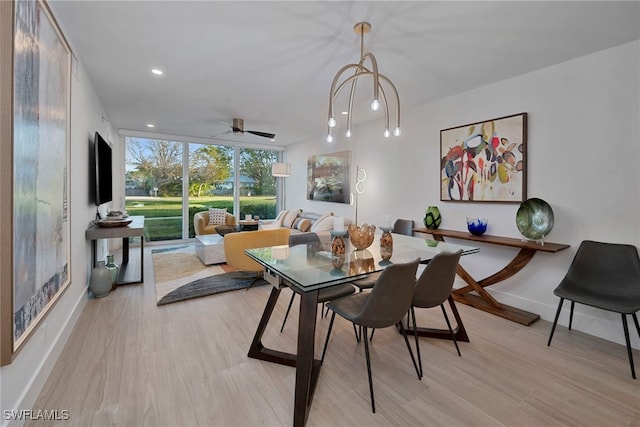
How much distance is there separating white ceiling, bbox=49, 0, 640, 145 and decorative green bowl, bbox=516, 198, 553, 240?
1375 mm

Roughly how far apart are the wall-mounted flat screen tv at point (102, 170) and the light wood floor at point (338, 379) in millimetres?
1470

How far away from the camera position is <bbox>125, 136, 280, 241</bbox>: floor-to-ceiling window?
6.23m

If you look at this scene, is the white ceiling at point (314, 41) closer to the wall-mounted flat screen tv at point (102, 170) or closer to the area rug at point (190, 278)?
the wall-mounted flat screen tv at point (102, 170)

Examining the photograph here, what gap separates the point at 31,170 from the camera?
5.17ft


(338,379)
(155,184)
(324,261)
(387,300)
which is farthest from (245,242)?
(155,184)

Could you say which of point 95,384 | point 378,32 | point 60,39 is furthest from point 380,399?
point 60,39

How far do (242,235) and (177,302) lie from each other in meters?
1.05

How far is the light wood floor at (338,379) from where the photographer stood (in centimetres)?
163

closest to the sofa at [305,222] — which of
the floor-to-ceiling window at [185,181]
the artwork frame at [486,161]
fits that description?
the floor-to-ceiling window at [185,181]

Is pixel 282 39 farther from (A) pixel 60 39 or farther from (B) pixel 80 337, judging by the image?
(B) pixel 80 337

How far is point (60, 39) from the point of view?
210 cm

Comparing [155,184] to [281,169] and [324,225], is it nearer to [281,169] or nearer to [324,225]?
[281,169]

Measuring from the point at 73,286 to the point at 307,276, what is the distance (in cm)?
243

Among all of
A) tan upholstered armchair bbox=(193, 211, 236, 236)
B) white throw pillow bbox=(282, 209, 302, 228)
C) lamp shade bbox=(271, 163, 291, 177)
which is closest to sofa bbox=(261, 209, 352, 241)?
white throw pillow bbox=(282, 209, 302, 228)
